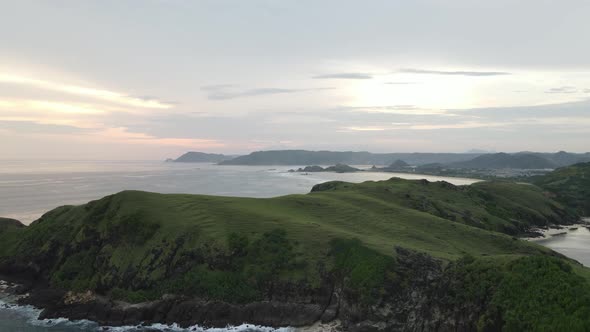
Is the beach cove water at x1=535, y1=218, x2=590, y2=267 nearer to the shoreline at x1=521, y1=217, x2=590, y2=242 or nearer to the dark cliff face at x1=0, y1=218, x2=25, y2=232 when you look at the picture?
the shoreline at x1=521, y1=217, x2=590, y2=242

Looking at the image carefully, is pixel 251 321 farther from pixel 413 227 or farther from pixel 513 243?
pixel 513 243

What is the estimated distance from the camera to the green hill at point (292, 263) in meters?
38.5

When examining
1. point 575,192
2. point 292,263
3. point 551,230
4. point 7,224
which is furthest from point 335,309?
point 575,192

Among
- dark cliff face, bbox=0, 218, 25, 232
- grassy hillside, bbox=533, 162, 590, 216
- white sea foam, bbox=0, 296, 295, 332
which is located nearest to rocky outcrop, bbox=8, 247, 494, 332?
white sea foam, bbox=0, 296, 295, 332

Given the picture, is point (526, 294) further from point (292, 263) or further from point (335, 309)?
point (292, 263)

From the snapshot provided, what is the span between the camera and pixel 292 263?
171 ft

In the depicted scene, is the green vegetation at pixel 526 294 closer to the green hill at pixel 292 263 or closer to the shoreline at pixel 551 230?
the green hill at pixel 292 263

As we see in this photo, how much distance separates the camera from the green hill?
3847 cm

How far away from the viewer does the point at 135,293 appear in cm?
5191

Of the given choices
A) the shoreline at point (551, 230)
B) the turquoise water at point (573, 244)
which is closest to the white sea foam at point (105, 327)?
the turquoise water at point (573, 244)

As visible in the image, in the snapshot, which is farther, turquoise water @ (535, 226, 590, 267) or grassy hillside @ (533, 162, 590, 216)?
grassy hillside @ (533, 162, 590, 216)

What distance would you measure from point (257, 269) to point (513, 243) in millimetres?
46590

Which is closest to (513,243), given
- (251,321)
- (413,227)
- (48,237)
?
(413,227)

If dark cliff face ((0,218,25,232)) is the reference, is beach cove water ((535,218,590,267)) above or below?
below
